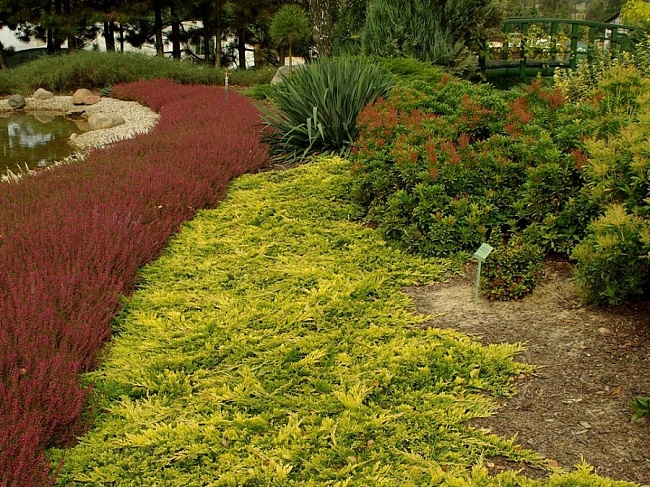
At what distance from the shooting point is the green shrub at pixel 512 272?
13.6 ft

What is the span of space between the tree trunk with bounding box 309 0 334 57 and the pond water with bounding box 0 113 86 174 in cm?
548

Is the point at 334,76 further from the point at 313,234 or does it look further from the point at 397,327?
the point at 397,327

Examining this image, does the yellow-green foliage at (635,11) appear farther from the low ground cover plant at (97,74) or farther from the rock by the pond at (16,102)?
the rock by the pond at (16,102)

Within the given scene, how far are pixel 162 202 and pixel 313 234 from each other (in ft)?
4.47

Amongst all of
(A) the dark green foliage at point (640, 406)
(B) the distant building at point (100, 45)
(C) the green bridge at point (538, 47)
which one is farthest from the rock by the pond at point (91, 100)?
(A) the dark green foliage at point (640, 406)

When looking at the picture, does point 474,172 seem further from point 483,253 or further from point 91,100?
point 91,100

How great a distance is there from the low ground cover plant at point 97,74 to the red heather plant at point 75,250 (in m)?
11.2

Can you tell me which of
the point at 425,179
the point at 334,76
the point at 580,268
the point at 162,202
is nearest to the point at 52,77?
the point at 334,76

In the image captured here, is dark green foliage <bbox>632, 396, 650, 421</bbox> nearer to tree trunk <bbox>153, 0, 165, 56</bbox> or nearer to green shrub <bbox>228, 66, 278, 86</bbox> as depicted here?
green shrub <bbox>228, 66, 278, 86</bbox>

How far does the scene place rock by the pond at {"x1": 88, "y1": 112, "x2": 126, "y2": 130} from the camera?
1305cm

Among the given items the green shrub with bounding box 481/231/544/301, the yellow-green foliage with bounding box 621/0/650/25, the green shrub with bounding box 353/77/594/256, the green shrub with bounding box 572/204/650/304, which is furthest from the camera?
the yellow-green foliage with bounding box 621/0/650/25

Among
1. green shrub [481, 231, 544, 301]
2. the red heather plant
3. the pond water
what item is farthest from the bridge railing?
green shrub [481, 231, 544, 301]

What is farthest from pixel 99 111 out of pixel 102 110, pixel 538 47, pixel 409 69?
pixel 538 47

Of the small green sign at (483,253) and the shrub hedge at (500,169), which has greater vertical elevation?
the shrub hedge at (500,169)
